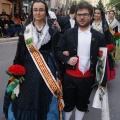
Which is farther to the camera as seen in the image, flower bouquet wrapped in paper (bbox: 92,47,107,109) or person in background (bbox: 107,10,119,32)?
person in background (bbox: 107,10,119,32)

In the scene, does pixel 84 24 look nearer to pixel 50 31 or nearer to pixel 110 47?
pixel 50 31

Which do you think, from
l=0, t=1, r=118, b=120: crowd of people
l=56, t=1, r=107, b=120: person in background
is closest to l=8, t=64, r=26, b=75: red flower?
l=0, t=1, r=118, b=120: crowd of people

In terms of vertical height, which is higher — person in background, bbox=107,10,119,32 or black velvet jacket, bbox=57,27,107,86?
person in background, bbox=107,10,119,32

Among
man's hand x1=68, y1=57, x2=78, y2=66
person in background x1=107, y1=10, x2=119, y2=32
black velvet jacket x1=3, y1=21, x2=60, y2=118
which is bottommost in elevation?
man's hand x1=68, y1=57, x2=78, y2=66

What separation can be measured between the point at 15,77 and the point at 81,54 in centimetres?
73

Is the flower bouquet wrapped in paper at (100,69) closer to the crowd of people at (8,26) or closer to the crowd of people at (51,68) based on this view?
the crowd of people at (51,68)

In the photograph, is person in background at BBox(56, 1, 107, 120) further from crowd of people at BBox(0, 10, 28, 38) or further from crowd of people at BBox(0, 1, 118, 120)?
crowd of people at BBox(0, 10, 28, 38)

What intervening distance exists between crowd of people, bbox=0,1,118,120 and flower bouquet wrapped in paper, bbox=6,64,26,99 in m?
0.04

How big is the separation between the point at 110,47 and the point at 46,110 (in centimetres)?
224

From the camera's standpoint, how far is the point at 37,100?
3.24 meters

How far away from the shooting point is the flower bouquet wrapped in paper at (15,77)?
3.08m

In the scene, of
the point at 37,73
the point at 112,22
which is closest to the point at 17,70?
the point at 37,73

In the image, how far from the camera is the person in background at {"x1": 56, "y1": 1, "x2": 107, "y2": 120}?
2.99 metres

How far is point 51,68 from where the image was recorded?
3.34m
